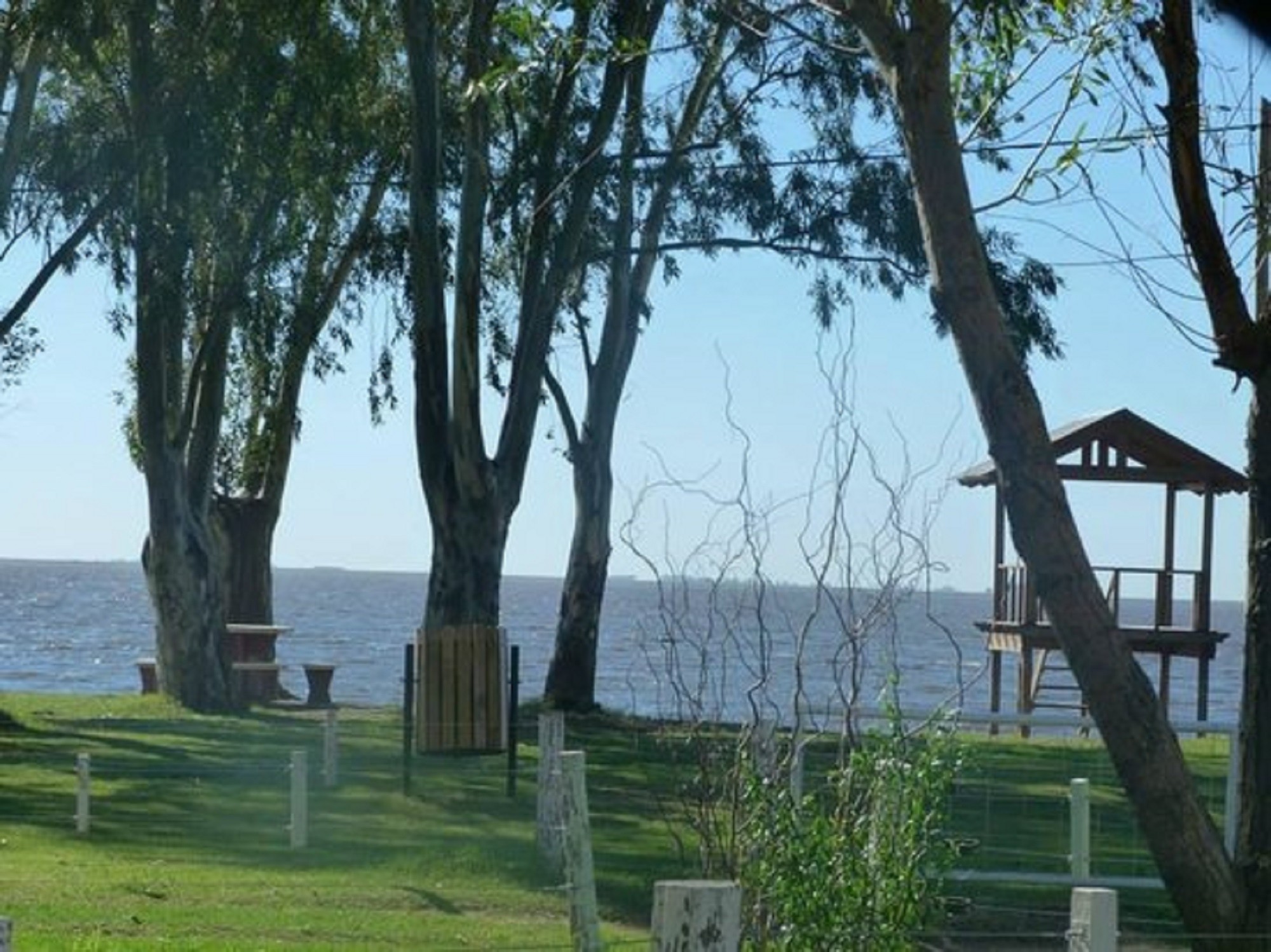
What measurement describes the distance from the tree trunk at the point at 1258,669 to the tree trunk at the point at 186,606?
23319 mm

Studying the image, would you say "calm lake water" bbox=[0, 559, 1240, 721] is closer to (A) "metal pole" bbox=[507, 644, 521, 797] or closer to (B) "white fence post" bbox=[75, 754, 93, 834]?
(A) "metal pole" bbox=[507, 644, 521, 797]

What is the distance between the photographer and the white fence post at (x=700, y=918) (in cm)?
667

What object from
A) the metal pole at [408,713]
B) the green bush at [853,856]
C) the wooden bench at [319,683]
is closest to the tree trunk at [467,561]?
the metal pole at [408,713]

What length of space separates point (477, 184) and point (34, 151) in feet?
19.6

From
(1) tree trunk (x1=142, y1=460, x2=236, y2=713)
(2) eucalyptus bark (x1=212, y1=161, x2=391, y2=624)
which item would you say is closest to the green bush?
(1) tree trunk (x1=142, y1=460, x2=236, y2=713)

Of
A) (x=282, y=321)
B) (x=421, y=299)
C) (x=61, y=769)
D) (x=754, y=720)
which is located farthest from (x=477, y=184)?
(x=754, y=720)

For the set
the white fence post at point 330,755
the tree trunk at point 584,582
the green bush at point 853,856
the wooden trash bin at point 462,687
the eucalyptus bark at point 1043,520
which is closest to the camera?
the green bush at point 853,856

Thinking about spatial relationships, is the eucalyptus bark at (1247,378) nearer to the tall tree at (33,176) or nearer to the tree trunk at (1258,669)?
the tree trunk at (1258,669)

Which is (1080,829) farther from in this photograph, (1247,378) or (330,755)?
(330,755)

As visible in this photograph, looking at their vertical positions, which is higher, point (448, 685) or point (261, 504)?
point (261, 504)

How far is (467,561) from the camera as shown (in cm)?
2770

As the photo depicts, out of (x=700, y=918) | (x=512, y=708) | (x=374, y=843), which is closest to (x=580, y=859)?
(x=700, y=918)

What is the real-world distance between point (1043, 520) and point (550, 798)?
7.92 m

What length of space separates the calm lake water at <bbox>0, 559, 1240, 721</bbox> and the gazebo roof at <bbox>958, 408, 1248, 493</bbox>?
248 centimetres
